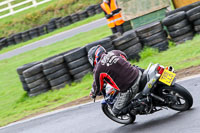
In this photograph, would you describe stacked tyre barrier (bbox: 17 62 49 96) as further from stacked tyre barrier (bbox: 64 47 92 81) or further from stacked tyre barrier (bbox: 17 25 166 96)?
stacked tyre barrier (bbox: 64 47 92 81)

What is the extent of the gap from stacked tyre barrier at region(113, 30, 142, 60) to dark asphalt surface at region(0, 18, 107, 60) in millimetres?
9832

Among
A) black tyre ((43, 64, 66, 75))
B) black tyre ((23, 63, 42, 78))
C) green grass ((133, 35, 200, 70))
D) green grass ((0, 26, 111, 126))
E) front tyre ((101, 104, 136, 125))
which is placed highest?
black tyre ((23, 63, 42, 78))

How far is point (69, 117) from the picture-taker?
310 inches

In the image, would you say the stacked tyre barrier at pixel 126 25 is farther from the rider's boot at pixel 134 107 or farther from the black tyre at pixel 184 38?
the rider's boot at pixel 134 107

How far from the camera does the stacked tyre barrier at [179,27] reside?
1050 centimetres

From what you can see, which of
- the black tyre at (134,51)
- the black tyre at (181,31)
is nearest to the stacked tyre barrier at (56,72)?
the black tyre at (134,51)

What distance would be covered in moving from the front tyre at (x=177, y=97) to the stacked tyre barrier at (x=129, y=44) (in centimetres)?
499

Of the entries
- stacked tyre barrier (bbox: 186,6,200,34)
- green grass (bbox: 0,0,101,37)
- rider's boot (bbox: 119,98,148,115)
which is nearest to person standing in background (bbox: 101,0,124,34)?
stacked tyre barrier (bbox: 186,6,200,34)

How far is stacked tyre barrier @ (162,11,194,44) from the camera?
10.5 metres

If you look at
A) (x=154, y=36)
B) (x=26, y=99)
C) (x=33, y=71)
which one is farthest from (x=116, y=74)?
(x=26, y=99)

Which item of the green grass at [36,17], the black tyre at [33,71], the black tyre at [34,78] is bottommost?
the black tyre at [34,78]

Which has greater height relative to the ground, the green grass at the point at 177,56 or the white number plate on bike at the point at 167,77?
the white number plate on bike at the point at 167,77

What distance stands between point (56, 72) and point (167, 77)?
18.6 ft

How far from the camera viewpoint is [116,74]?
221 inches
